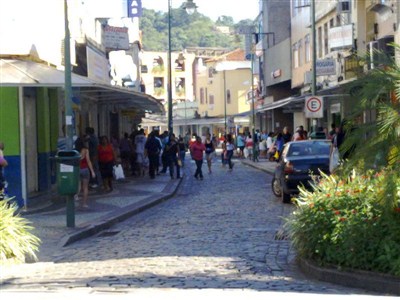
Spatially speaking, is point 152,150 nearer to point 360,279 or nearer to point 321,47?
point 321,47

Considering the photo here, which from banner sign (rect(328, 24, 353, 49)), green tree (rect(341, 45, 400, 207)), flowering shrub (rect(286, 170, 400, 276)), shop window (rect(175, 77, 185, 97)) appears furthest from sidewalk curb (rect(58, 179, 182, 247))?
shop window (rect(175, 77, 185, 97))

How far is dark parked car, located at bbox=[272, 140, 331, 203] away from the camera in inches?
852

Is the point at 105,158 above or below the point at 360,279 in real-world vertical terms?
above

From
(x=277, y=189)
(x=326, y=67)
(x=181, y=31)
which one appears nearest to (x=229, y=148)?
(x=326, y=67)

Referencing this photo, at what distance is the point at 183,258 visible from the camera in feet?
42.6

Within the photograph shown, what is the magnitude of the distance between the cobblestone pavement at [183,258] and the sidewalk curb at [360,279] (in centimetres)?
14

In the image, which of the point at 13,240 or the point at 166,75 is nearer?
the point at 13,240

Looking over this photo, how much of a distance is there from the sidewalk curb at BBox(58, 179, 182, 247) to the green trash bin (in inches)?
30.7

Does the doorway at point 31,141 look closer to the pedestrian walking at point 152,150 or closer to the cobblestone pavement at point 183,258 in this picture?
the cobblestone pavement at point 183,258

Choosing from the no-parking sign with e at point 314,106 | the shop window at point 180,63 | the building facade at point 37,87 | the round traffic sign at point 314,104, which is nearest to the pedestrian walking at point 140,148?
the building facade at point 37,87

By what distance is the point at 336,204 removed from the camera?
11516 millimetres

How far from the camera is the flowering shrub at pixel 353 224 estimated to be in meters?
10.2

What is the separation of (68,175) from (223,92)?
77.3 meters

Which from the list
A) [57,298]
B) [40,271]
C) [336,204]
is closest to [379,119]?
[336,204]
